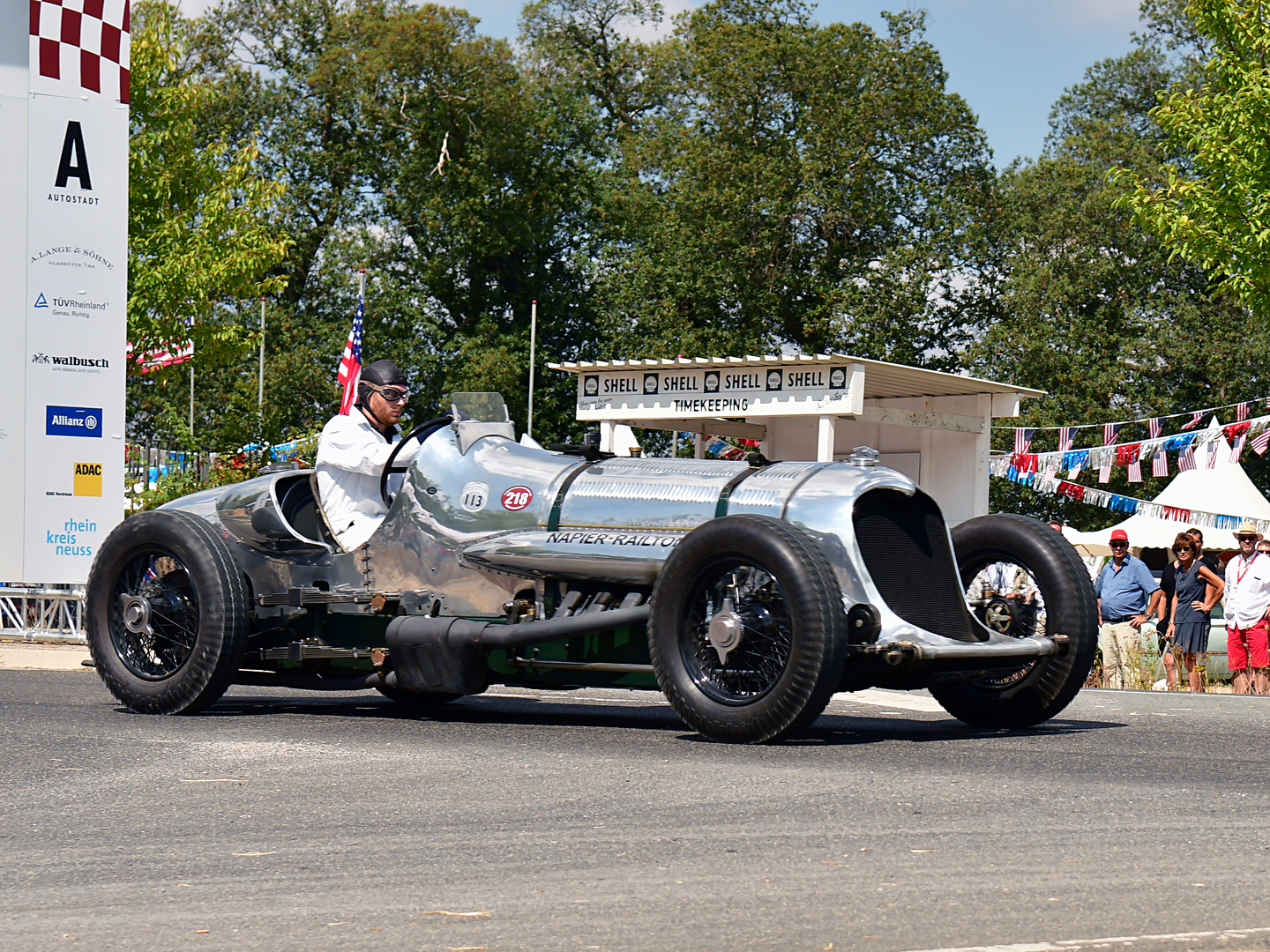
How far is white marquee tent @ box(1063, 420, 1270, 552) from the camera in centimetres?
2480

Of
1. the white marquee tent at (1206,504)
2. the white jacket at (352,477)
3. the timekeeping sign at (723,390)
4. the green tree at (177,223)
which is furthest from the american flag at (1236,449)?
the white jacket at (352,477)

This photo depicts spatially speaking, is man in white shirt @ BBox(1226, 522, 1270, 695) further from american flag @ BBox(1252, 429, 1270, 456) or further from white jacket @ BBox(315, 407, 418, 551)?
american flag @ BBox(1252, 429, 1270, 456)

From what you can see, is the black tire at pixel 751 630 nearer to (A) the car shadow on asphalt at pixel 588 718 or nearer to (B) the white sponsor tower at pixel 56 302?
(A) the car shadow on asphalt at pixel 588 718

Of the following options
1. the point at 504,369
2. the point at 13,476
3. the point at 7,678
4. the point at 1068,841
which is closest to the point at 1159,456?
the point at 504,369

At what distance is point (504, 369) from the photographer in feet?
141

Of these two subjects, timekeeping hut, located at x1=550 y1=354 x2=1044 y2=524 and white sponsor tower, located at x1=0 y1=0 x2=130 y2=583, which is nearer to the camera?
white sponsor tower, located at x1=0 y1=0 x2=130 y2=583

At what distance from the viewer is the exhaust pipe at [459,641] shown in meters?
6.95

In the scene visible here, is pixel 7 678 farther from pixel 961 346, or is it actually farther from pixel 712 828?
pixel 961 346

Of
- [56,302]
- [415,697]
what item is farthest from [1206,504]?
[415,697]

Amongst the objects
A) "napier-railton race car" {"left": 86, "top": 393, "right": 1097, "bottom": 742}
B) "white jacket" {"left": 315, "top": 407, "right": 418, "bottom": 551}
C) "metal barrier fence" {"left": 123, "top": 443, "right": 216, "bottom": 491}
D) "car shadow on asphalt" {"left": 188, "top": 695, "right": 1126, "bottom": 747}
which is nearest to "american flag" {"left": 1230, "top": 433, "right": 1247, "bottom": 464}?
"metal barrier fence" {"left": 123, "top": 443, "right": 216, "bottom": 491}

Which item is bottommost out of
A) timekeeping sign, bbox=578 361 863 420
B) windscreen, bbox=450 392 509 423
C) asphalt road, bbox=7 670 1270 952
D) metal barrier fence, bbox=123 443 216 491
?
asphalt road, bbox=7 670 1270 952

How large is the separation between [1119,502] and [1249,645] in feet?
55.7

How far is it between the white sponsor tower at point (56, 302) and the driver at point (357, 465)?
659cm

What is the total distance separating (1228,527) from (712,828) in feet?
74.0
